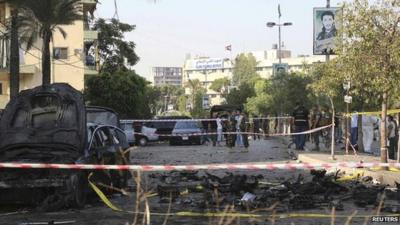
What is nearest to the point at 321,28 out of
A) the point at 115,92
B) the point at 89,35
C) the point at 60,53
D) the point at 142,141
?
the point at 142,141

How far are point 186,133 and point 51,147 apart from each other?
78.5 feet

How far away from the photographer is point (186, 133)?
34.4m

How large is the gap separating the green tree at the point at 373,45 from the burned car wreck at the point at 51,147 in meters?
6.19

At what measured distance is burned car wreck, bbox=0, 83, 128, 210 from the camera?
9938 millimetres

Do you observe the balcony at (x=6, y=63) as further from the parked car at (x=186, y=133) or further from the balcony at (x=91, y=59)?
the parked car at (x=186, y=133)

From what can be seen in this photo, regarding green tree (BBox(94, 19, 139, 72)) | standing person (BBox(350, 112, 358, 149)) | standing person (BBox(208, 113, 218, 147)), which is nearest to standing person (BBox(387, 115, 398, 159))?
standing person (BBox(350, 112, 358, 149))

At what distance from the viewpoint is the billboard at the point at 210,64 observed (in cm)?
16688

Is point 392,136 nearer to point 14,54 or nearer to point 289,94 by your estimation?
point 14,54

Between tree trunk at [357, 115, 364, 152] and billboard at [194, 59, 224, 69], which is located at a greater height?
billboard at [194, 59, 224, 69]

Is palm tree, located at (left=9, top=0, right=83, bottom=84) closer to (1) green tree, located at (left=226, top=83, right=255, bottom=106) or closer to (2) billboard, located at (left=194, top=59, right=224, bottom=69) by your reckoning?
(1) green tree, located at (left=226, top=83, right=255, bottom=106)

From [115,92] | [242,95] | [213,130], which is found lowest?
[213,130]

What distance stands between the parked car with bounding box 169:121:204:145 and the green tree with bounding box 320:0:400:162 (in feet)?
63.1

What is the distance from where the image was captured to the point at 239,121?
27047 mm

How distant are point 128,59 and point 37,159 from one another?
49.9 m
